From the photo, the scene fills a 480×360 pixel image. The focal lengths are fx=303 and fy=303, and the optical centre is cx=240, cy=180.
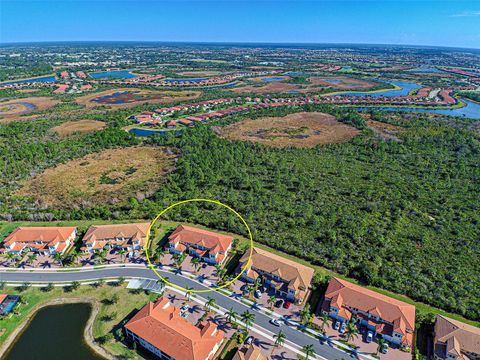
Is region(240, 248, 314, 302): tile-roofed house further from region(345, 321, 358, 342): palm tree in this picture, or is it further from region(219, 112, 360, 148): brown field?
region(219, 112, 360, 148): brown field

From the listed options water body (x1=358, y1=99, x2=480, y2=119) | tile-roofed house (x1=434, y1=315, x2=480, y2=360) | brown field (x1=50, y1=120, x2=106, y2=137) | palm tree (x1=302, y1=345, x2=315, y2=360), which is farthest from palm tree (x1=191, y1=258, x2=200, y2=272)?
water body (x1=358, y1=99, x2=480, y2=119)

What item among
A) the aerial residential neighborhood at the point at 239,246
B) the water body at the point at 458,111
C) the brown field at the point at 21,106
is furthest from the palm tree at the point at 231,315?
the water body at the point at 458,111

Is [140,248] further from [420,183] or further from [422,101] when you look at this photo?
[422,101]

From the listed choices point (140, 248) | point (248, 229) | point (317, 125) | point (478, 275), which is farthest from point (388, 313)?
point (317, 125)

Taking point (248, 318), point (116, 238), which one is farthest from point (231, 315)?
point (116, 238)

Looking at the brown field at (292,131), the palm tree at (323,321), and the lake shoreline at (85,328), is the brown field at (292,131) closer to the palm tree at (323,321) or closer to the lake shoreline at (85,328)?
the palm tree at (323,321)
